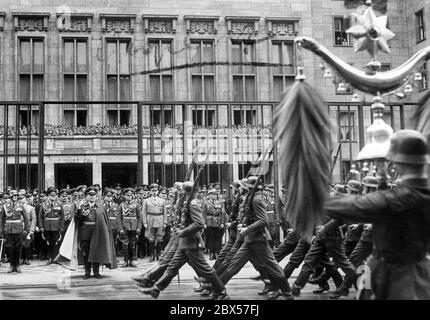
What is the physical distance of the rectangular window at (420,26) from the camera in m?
25.0

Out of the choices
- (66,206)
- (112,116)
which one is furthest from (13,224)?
(112,116)

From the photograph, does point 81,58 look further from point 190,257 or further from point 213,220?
point 190,257

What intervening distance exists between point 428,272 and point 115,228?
1122 cm

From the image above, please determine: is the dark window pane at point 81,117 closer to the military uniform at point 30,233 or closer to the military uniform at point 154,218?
the military uniform at point 30,233

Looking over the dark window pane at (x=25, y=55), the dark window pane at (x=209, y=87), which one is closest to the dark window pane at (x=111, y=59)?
the dark window pane at (x=25, y=55)

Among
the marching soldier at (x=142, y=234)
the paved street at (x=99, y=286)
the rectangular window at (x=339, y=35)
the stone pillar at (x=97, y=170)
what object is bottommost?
the paved street at (x=99, y=286)

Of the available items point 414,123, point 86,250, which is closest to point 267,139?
point 86,250

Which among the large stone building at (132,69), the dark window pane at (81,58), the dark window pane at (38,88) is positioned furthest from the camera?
the dark window pane at (81,58)

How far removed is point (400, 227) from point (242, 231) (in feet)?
15.2

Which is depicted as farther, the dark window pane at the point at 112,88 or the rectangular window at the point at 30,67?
the dark window pane at the point at 112,88

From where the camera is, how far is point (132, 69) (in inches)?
907

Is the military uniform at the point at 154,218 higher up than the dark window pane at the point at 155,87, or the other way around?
the dark window pane at the point at 155,87

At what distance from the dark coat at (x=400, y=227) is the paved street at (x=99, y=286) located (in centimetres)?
500

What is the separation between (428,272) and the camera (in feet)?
12.9
